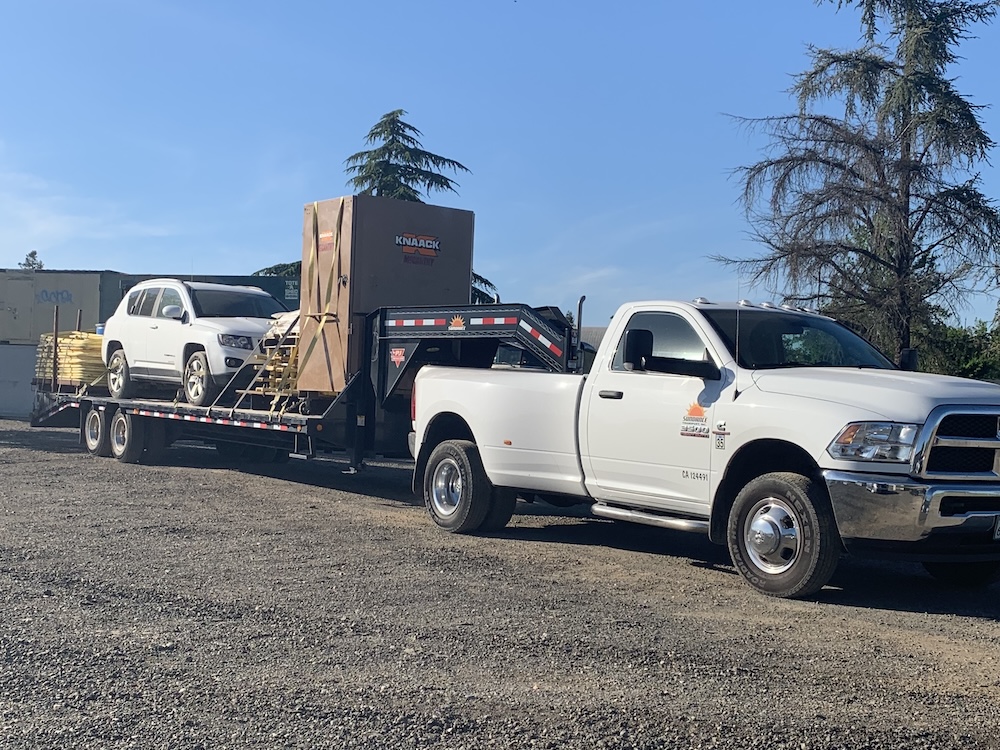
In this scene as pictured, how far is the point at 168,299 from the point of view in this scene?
51.6 ft

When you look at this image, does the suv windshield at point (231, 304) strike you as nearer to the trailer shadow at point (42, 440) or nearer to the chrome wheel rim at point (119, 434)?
the chrome wheel rim at point (119, 434)

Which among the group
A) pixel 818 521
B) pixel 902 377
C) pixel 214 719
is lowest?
pixel 214 719

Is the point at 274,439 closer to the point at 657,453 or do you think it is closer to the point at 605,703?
the point at 657,453

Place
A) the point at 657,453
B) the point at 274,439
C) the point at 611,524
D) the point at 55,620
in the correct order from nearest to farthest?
1. the point at 55,620
2. the point at 657,453
3. the point at 611,524
4. the point at 274,439

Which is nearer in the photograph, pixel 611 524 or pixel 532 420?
pixel 532 420

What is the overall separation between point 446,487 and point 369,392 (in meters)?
2.27

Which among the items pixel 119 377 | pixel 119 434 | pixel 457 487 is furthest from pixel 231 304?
pixel 457 487

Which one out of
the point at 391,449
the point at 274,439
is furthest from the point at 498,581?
the point at 274,439

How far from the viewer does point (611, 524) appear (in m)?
10.9

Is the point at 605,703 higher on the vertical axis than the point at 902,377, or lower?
lower

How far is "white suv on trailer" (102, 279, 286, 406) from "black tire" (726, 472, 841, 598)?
8.30m

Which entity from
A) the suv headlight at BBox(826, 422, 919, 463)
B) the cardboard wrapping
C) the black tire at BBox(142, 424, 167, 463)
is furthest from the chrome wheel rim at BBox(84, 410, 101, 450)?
the suv headlight at BBox(826, 422, 919, 463)

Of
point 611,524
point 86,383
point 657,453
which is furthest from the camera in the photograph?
point 86,383

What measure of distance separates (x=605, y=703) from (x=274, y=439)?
29.5 ft
